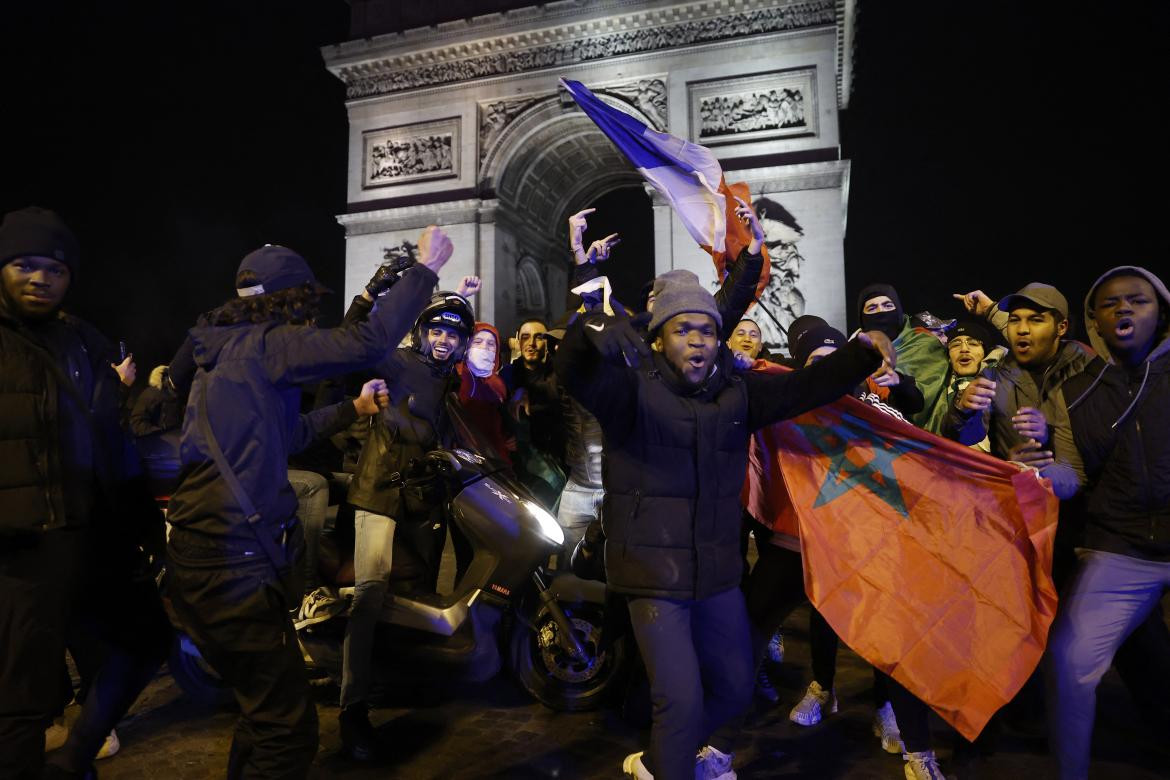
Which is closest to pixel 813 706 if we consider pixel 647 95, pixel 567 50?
pixel 647 95

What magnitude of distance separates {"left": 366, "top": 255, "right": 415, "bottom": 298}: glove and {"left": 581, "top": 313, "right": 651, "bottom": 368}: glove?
3.24 feet

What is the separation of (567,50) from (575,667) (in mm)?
15993

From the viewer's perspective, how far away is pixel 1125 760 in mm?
3150

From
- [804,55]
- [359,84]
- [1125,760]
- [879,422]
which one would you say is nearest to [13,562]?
[879,422]

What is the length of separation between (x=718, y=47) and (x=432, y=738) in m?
15.5

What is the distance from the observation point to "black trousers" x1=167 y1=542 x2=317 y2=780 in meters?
2.12

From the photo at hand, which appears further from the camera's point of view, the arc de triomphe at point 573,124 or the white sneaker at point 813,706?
the arc de triomphe at point 573,124

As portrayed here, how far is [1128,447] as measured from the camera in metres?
2.66

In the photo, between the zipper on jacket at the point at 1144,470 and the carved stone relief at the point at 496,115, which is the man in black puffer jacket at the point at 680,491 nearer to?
the zipper on jacket at the point at 1144,470

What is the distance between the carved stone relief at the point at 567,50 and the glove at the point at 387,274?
1466cm

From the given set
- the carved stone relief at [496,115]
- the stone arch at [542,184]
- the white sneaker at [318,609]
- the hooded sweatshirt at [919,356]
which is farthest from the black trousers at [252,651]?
the carved stone relief at [496,115]

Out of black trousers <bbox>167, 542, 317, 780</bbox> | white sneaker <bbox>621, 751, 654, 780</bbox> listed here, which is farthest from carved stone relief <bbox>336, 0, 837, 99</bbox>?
black trousers <bbox>167, 542, 317, 780</bbox>

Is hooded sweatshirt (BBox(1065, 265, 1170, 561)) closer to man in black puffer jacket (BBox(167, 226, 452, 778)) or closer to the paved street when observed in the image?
the paved street

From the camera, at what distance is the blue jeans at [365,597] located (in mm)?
3229
